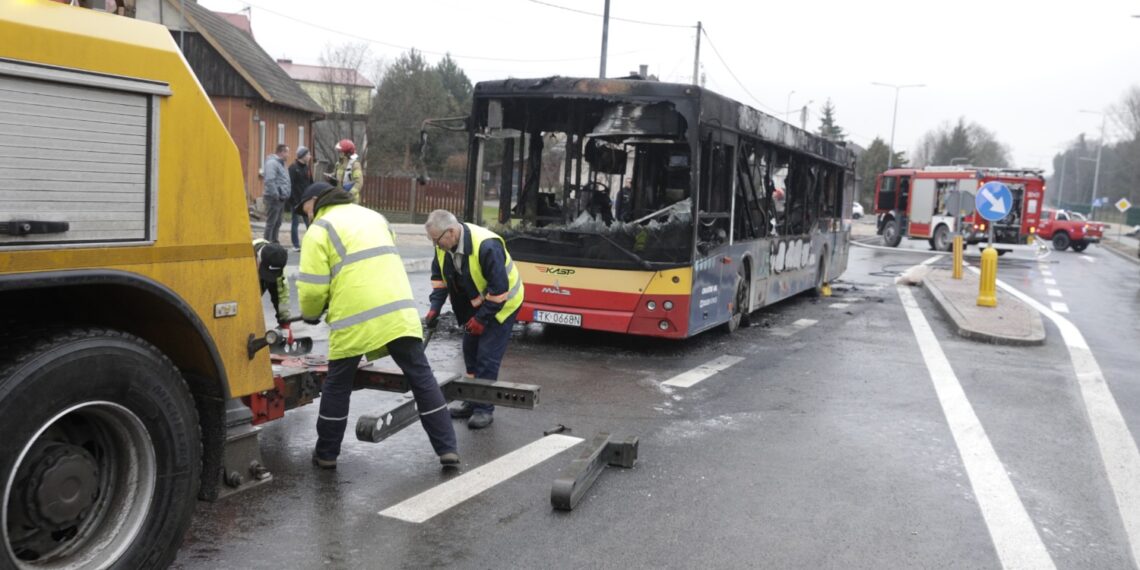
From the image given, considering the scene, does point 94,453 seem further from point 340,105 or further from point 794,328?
point 340,105

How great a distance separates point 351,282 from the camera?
5.36m

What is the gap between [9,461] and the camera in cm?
311

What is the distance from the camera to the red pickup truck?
42000mm

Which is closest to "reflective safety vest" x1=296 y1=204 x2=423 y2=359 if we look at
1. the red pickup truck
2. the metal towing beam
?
the metal towing beam

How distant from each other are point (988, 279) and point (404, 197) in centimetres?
2041

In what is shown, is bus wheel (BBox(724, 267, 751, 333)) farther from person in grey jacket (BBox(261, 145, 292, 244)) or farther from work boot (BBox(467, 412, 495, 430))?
person in grey jacket (BBox(261, 145, 292, 244))

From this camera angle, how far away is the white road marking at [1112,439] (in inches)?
228

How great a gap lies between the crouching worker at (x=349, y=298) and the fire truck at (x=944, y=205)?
29.5 m

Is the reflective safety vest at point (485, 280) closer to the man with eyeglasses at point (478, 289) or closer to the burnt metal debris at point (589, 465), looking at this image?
the man with eyeglasses at point (478, 289)

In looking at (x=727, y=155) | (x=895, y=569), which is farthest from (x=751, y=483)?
(x=727, y=155)

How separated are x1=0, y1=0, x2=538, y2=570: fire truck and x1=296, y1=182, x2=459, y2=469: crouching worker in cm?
108

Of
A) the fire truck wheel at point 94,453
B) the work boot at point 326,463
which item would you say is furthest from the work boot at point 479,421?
the fire truck wheel at point 94,453

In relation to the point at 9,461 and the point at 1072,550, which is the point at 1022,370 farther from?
the point at 9,461

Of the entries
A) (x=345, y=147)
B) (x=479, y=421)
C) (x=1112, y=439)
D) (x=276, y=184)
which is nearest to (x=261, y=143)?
(x=276, y=184)
